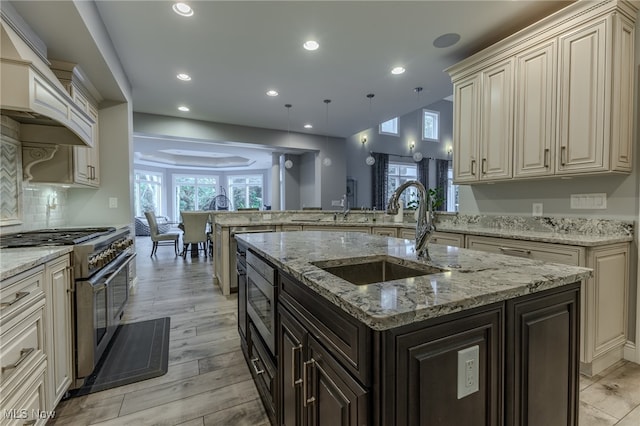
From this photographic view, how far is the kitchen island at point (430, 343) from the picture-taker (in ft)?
2.28

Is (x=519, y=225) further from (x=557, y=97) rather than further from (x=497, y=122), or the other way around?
(x=557, y=97)

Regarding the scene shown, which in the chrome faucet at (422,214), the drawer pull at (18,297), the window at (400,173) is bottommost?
the drawer pull at (18,297)

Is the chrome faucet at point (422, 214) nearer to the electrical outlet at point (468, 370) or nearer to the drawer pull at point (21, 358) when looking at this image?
the electrical outlet at point (468, 370)

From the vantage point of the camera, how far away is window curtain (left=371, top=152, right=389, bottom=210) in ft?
26.0

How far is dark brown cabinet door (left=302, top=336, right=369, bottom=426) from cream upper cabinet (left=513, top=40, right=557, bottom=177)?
2.47 m

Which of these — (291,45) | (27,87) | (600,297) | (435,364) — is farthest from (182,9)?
(600,297)

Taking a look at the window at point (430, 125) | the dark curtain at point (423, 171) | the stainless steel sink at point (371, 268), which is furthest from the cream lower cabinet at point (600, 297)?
the window at point (430, 125)

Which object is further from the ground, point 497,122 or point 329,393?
point 497,122

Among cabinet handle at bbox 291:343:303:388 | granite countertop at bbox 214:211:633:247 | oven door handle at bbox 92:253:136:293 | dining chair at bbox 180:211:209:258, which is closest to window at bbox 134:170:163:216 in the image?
dining chair at bbox 180:211:209:258

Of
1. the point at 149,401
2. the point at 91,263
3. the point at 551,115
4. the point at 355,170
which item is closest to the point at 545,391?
the point at 149,401

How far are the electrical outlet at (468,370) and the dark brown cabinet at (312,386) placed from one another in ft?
0.94

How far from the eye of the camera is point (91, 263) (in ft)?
5.99

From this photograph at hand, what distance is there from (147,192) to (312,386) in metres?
12.2

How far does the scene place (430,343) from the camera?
2.39 feet
